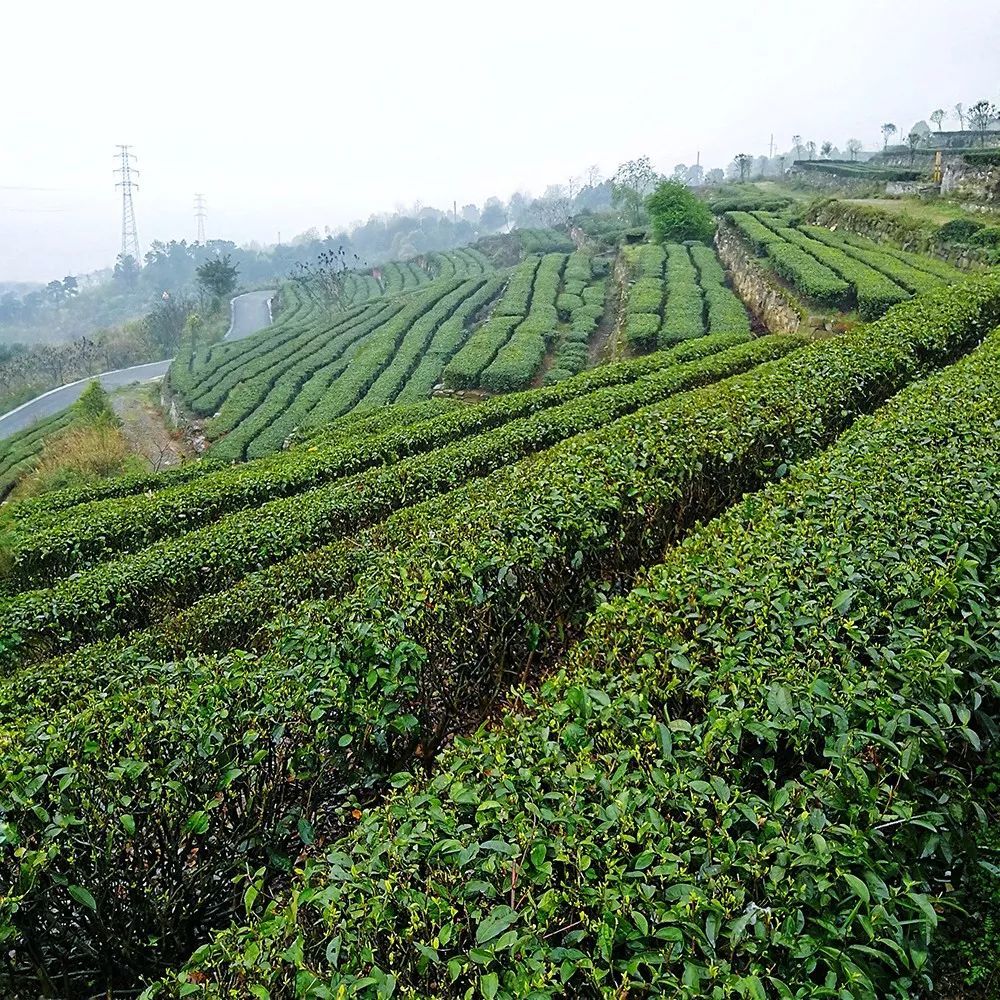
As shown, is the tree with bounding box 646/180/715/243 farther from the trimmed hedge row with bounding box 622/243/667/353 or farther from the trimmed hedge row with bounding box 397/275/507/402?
the trimmed hedge row with bounding box 397/275/507/402

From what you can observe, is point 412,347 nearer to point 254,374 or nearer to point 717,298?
point 254,374

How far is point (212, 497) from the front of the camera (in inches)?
403

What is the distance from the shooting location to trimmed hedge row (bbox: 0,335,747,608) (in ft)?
30.1

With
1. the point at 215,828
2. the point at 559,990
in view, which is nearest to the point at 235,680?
the point at 215,828

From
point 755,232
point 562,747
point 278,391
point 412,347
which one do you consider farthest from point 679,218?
point 562,747

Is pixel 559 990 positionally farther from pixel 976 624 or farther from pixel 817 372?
pixel 817 372

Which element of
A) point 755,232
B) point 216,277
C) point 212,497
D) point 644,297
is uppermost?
point 216,277

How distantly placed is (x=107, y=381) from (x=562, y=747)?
55667mm

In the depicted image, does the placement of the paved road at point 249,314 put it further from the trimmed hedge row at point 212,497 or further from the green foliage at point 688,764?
the green foliage at point 688,764

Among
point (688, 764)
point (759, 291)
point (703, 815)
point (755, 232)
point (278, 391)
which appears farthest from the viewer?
point (755, 232)

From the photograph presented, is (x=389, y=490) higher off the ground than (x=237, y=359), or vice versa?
(x=237, y=359)

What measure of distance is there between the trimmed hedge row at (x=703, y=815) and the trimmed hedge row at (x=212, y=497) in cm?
819

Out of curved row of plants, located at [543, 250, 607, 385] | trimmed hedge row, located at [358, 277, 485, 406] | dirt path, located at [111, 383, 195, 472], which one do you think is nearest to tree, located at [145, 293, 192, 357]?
dirt path, located at [111, 383, 195, 472]

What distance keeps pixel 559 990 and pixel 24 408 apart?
55.3 m
